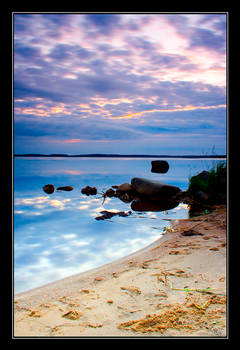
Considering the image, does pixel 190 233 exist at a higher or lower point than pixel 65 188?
lower

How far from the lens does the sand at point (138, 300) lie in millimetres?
2006

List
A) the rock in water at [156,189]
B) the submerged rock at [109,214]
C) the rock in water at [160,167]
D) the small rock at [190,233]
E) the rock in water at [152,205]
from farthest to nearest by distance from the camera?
the rock in water at [160,167]
the rock in water at [156,189]
the rock in water at [152,205]
the submerged rock at [109,214]
the small rock at [190,233]

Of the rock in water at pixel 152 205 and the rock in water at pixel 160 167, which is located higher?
the rock in water at pixel 160 167

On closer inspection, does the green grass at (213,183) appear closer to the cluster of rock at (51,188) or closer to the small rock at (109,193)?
the small rock at (109,193)

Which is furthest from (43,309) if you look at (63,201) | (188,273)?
(63,201)

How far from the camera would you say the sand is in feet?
6.58

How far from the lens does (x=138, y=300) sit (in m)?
2.53

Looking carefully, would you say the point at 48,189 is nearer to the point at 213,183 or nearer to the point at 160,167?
the point at 213,183

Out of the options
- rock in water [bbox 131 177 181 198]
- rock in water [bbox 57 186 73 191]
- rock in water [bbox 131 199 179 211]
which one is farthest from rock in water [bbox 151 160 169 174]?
rock in water [bbox 131 199 179 211]

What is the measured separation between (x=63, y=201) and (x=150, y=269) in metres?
5.63

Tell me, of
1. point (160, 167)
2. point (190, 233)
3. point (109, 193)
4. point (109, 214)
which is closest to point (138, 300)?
point (190, 233)

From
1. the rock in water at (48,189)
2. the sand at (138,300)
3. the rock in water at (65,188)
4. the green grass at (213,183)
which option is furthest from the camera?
the rock in water at (65,188)

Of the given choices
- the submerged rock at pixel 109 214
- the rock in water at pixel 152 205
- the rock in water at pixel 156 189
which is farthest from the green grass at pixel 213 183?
the submerged rock at pixel 109 214

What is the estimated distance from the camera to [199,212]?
730 centimetres
